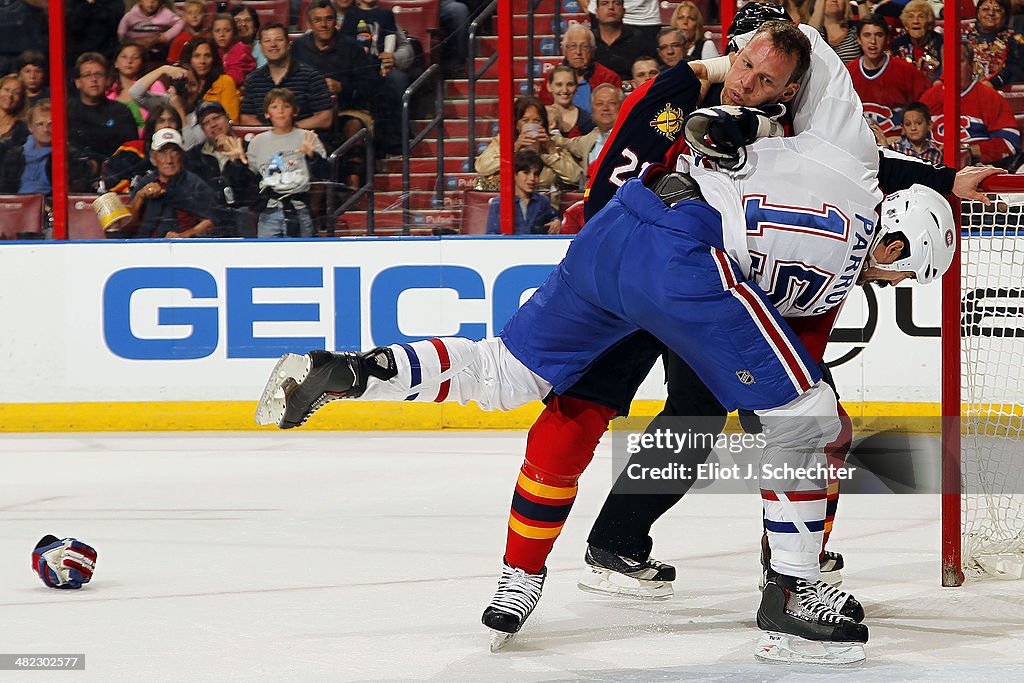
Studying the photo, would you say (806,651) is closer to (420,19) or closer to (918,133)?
(918,133)

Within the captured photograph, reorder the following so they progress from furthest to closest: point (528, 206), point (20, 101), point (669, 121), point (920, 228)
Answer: point (20, 101), point (528, 206), point (669, 121), point (920, 228)

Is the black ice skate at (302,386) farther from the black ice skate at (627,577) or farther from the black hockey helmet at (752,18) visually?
the black hockey helmet at (752,18)

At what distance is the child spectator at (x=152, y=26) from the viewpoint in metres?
6.08

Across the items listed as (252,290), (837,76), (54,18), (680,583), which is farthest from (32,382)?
(837,76)

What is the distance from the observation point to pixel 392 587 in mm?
2975

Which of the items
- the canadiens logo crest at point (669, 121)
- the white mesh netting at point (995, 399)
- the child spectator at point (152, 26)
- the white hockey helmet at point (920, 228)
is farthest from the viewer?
the child spectator at point (152, 26)

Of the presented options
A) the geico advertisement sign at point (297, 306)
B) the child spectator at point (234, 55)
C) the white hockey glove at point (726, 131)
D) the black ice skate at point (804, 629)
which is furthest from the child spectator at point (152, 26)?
the black ice skate at point (804, 629)

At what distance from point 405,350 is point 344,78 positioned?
12.3 feet

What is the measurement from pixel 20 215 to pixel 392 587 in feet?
12.2

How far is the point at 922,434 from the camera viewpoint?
5336 millimetres

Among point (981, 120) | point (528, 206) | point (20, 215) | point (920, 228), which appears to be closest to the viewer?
point (920, 228)

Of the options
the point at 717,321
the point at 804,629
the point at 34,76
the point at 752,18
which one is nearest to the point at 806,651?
the point at 804,629

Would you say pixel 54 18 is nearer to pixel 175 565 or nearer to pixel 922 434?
pixel 175 565

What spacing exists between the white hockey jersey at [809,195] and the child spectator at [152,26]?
14.0 feet
